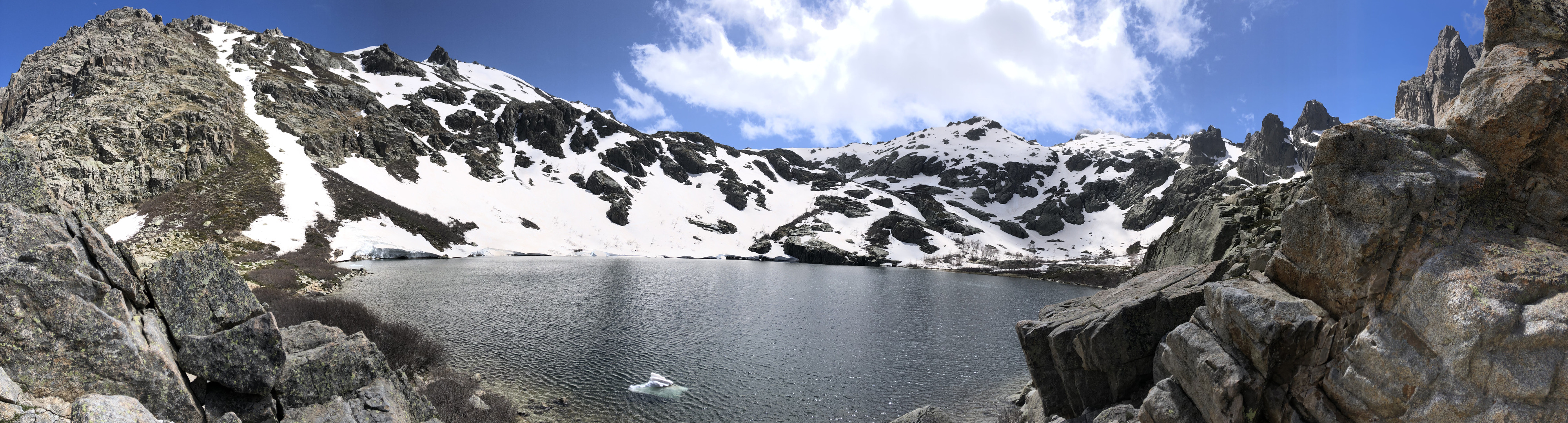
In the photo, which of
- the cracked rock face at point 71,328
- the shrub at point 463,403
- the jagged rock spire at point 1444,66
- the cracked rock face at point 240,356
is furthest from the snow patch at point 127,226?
the jagged rock spire at point 1444,66

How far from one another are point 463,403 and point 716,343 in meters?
14.6

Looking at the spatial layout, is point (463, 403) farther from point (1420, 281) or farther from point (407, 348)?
point (1420, 281)

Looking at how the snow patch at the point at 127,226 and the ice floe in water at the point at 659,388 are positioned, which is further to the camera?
the snow patch at the point at 127,226

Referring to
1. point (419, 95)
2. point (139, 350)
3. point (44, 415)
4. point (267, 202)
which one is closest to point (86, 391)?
point (139, 350)

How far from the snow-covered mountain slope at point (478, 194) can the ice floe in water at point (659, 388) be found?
2353 inches

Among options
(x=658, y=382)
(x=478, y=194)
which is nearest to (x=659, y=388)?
(x=658, y=382)

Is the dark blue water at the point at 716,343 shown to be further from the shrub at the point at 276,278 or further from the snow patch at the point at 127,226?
the snow patch at the point at 127,226

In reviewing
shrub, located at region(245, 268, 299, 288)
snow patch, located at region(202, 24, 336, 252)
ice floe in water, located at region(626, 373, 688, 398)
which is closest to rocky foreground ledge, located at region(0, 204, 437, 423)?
ice floe in water, located at region(626, 373, 688, 398)

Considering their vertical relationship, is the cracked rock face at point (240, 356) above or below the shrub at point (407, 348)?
above

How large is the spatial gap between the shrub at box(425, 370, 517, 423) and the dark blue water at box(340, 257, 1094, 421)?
1268 mm

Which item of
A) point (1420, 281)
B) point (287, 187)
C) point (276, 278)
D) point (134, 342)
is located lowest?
point (276, 278)

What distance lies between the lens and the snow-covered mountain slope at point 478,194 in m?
75.1

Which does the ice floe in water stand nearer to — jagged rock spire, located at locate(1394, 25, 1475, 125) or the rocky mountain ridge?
the rocky mountain ridge

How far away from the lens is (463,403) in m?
15.5
